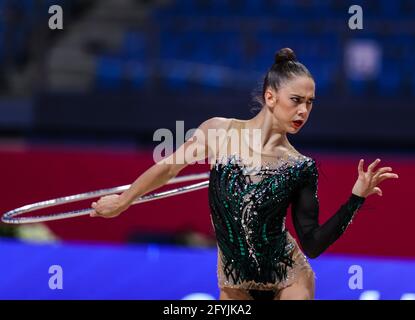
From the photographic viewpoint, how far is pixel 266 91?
382 cm

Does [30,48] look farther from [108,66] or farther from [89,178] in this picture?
[89,178]

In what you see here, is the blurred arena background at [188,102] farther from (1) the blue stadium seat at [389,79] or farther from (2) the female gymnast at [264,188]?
(2) the female gymnast at [264,188]

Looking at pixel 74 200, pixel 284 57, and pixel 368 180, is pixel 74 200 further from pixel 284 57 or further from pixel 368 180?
pixel 368 180

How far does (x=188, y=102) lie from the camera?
9.81 m

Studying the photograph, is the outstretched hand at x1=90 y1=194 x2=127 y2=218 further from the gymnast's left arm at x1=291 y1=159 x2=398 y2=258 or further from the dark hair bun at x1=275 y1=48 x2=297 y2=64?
the dark hair bun at x1=275 y1=48 x2=297 y2=64

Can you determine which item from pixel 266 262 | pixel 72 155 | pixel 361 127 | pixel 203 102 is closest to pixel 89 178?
pixel 72 155

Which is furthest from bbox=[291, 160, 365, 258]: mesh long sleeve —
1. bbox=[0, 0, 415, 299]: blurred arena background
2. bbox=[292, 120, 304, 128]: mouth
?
bbox=[0, 0, 415, 299]: blurred arena background

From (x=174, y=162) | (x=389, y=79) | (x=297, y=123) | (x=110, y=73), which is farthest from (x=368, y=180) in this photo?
(x=110, y=73)

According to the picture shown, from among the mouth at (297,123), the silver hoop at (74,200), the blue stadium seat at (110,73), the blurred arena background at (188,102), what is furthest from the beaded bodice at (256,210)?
the blue stadium seat at (110,73)

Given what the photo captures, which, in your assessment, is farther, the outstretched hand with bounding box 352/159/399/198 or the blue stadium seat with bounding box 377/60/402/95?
the blue stadium seat with bounding box 377/60/402/95

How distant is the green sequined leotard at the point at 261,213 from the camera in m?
3.76

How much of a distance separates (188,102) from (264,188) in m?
6.09

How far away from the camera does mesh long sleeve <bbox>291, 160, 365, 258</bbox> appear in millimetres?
3600
